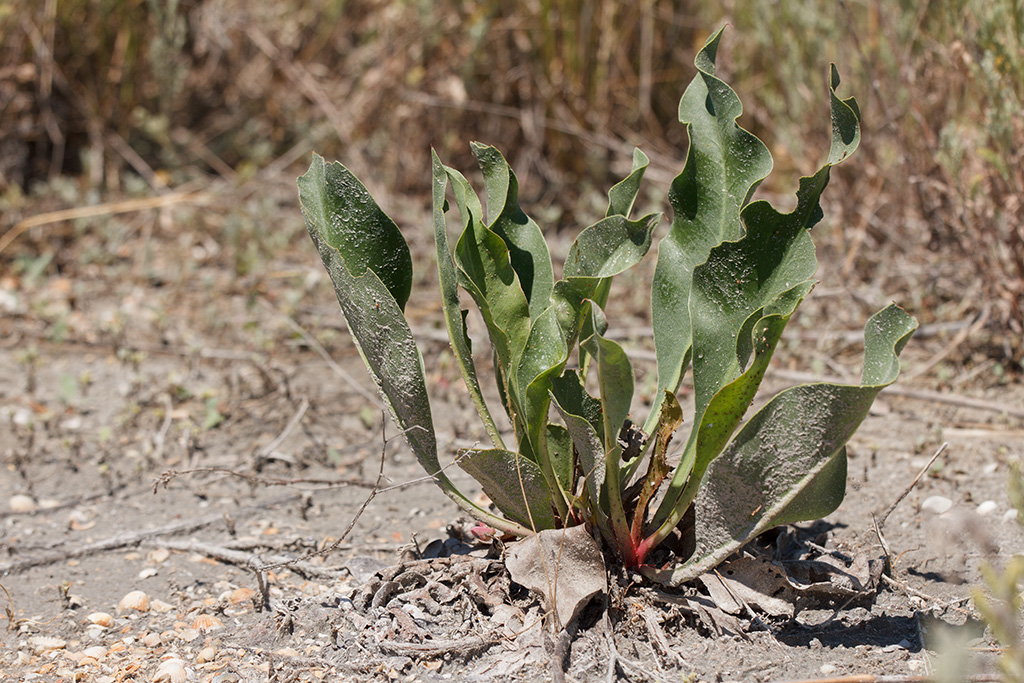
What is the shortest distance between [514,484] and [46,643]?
0.89 meters

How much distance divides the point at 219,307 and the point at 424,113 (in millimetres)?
1286

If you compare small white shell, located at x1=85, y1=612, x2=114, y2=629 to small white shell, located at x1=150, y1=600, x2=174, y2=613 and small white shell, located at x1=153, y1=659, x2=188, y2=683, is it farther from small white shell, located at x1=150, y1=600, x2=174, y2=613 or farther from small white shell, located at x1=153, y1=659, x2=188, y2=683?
small white shell, located at x1=153, y1=659, x2=188, y2=683

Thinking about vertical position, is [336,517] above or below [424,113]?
below

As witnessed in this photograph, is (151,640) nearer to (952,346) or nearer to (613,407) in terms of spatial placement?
(613,407)

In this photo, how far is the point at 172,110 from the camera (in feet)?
14.8

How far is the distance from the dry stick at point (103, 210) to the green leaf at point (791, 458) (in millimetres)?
3036

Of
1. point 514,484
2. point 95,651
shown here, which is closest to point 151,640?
point 95,651

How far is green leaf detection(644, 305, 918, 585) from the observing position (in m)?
1.28

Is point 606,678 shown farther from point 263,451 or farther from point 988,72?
point 988,72

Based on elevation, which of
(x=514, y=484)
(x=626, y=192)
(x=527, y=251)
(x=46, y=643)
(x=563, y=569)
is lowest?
(x=46, y=643)

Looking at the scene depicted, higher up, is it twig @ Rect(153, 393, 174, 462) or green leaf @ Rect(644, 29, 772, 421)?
green leaf @ Rect(644, 29, 772, 421)

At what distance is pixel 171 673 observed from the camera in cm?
150

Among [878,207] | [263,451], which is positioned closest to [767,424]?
[263,451]

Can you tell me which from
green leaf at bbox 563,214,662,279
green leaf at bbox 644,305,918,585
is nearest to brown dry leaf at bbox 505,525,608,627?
green leaf at bbox 644,305,918,585
